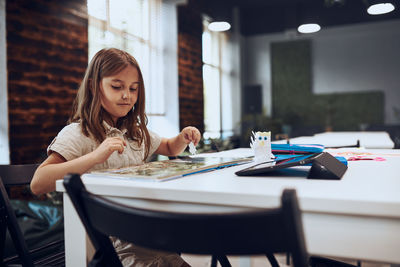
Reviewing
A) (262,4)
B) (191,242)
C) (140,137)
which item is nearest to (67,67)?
(140,137)

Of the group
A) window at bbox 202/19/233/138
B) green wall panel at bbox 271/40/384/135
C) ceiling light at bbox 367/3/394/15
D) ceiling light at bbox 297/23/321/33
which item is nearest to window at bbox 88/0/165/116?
window at bbox 202/19/233/138

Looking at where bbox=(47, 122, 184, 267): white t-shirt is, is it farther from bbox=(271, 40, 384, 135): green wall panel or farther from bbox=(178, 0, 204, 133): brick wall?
bbox=(271, 40, 384, 135): green wall panel

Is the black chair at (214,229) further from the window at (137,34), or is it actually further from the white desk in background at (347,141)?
the window at (137,34)

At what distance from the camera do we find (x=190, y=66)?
609 centimetres

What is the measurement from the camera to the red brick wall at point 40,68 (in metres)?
2.89

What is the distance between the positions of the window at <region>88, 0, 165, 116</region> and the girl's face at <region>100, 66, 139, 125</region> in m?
2.70

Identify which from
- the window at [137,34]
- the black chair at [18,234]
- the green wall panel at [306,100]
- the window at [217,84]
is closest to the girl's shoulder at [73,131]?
the black chair at [18,234]

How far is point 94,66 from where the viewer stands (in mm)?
1332

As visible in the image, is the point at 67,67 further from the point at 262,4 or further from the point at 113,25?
the point at 262,4

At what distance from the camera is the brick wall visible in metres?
5.79

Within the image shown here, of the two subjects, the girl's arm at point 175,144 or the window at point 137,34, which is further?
the window at point 137,34

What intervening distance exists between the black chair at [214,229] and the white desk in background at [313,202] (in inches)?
5.1

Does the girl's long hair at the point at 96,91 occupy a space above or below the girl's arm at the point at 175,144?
above

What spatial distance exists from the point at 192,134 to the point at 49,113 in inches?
86.6
